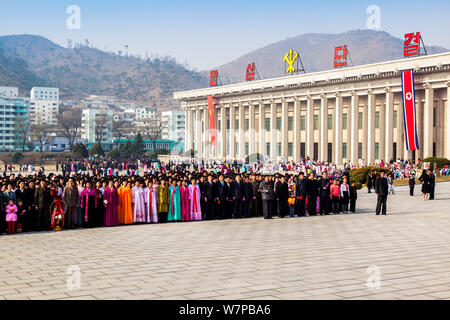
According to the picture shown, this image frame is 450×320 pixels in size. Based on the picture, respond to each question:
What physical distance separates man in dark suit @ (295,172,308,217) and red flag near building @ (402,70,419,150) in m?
28.4

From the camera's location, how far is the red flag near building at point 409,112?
153 ft

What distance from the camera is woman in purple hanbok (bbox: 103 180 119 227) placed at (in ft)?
57.4

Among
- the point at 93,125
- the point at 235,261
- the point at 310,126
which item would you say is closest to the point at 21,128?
the point at 93,125

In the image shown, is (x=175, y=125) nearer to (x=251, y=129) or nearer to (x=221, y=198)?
(x=251, y=129)

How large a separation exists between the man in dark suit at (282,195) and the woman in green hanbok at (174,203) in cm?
361

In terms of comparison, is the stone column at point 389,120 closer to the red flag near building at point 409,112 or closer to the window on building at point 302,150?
the red flag near building at point 409,112

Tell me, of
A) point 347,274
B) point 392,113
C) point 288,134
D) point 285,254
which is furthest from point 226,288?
point 288,134

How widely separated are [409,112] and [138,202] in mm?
34131

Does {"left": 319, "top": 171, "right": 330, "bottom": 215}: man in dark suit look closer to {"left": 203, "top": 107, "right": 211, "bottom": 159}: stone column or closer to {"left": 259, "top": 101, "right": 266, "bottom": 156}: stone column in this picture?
{"left": 259, "top": 101, "right": 266, "bottom": 156}: stone column

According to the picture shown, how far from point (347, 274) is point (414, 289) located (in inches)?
55.3

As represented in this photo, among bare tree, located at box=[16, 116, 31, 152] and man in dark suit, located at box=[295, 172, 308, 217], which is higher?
bare tree, located at box=[16, 116, 31, 152]

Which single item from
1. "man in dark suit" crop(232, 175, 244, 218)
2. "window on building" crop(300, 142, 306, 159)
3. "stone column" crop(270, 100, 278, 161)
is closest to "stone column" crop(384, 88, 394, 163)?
"window on building" crop(300, 142, 306, 159)

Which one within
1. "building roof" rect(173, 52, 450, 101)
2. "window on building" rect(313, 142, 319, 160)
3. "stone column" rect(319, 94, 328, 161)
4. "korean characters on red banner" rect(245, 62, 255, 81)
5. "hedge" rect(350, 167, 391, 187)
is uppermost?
"korean characters on red banner" rect(245, 62, 255, 81)

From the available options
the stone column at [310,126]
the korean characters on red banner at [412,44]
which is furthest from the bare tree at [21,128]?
the korean characters on red banner at [412,44]
